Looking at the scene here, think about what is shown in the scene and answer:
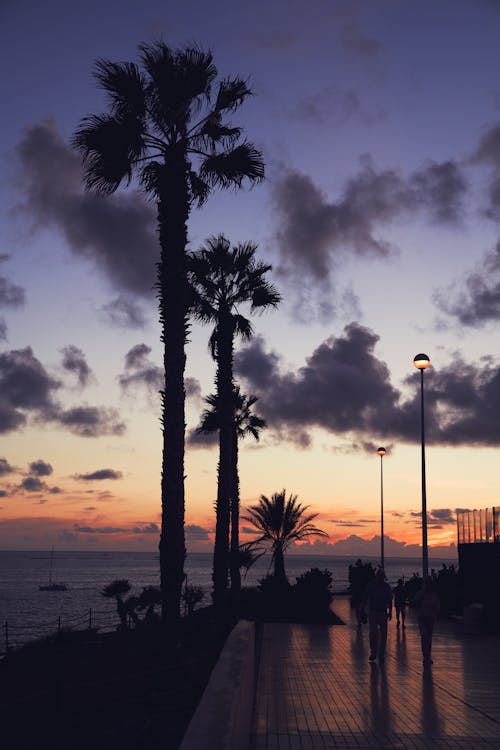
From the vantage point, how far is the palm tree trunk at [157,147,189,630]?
59.7 ft

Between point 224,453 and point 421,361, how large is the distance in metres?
10.1

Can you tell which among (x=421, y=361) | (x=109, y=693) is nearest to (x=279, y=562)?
(x=421, y=361)

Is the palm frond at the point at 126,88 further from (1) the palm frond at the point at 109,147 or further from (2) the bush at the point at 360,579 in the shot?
(2) the bush at the point at 360,579

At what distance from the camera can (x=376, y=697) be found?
12.8 meters

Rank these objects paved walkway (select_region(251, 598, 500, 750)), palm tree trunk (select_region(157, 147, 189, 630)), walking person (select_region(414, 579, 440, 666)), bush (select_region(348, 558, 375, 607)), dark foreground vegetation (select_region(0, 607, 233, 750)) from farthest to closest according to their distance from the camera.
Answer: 1. bush (select_region(348, 558, 375, 607))
2. palm tree trunk (select_region(157, 147, 189, 630))
3. walking person (select_region(414, 579, 440, 666))
4. dark foreground vegetation (select_region(0, 607, 233, 750))
5. paved walkway (select_region(251, 598, 500, 750))

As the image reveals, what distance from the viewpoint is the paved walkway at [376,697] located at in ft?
32.1

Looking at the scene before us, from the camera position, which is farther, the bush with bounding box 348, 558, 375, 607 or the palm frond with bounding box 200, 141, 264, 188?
the bush with bounding box 348, 558, 375, 607

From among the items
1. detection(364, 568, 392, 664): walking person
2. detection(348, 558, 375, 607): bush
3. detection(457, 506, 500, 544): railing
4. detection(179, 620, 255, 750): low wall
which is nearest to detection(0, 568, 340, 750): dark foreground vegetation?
detection(179, 620, 255, 750): low wall

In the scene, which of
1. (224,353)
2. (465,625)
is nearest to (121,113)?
(224,353)

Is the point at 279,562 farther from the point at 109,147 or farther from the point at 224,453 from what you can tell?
the point at 109,147

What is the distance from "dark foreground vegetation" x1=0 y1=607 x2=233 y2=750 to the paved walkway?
1.29 m

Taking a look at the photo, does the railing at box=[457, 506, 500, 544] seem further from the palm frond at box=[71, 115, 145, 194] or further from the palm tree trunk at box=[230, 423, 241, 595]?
the palm frond at box=[71, 115, 145, 194]

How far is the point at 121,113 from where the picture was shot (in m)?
20.9

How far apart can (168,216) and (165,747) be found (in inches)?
496
